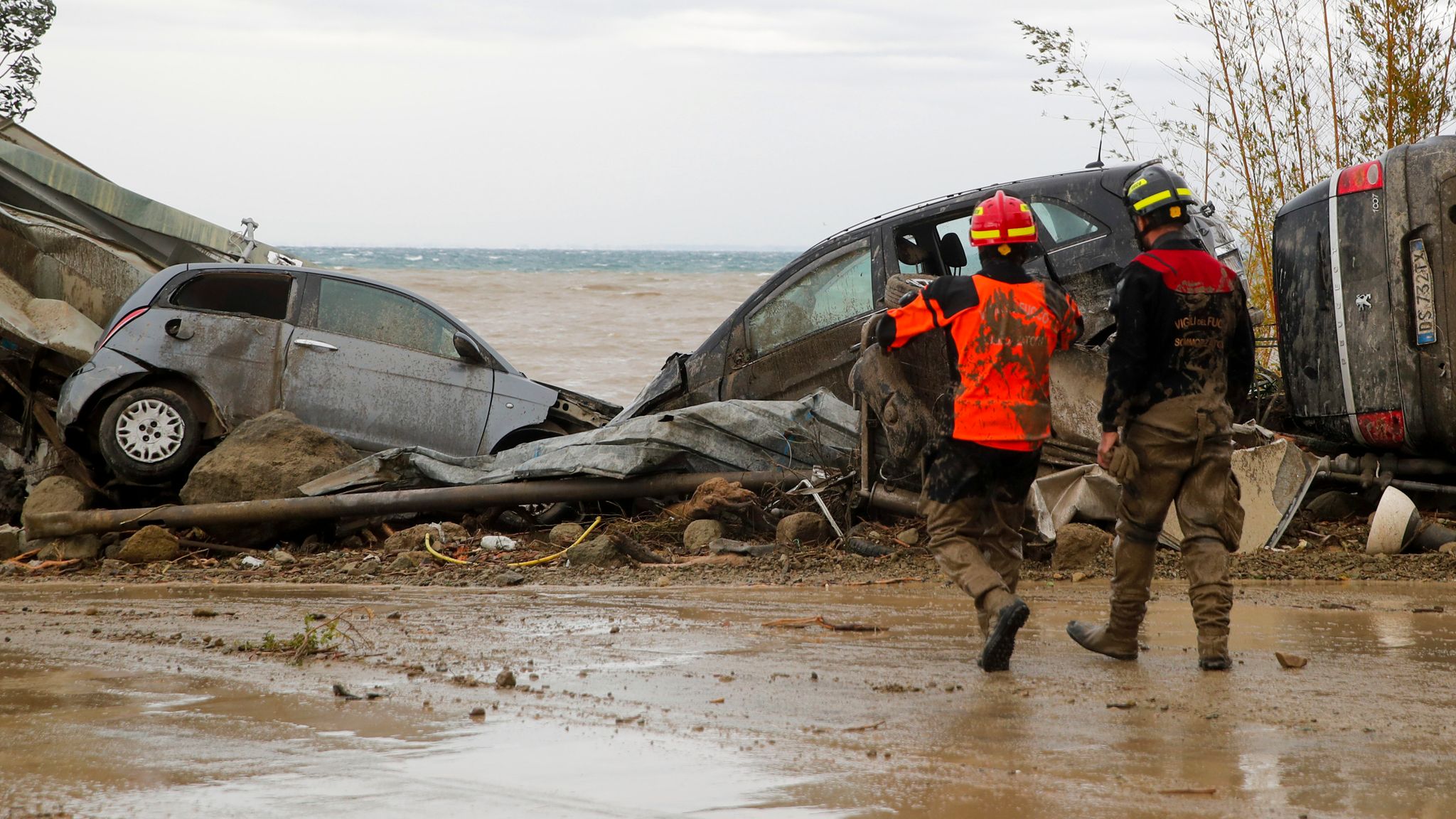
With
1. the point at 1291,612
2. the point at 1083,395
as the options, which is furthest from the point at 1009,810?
the point at 1083,395

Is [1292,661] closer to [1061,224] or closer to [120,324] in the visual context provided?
[1061,224]

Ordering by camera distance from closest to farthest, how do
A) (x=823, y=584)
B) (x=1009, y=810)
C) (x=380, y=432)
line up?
(x=1009, y=810) < (x=823, y=584) < (x=380, y=432)

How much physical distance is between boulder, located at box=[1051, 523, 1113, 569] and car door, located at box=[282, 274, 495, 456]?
4.61 m

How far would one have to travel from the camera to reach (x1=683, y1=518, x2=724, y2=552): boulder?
790 cm

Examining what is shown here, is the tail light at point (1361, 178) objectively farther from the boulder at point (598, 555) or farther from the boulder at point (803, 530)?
the boulder at point (598, 555)

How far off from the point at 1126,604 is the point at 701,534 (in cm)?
360

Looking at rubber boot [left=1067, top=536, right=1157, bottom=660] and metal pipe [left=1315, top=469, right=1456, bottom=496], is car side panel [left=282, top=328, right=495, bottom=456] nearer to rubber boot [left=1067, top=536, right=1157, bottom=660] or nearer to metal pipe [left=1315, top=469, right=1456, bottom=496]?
metal pipe [left=1315, top=469, right=1456, bottom=496]


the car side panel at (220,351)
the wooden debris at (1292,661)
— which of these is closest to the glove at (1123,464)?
the wooden debris at (1292,661)

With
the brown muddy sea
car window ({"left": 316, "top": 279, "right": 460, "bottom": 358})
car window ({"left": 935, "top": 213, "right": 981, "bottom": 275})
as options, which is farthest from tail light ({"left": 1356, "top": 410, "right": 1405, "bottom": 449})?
the brown muddy sea

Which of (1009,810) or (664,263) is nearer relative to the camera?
(1009,810)

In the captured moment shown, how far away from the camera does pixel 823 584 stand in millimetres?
6840

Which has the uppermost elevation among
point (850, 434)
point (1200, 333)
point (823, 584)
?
point (1200, 333)

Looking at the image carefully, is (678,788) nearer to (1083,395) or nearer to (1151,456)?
(1151,456)

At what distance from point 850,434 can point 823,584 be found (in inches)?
67.2
